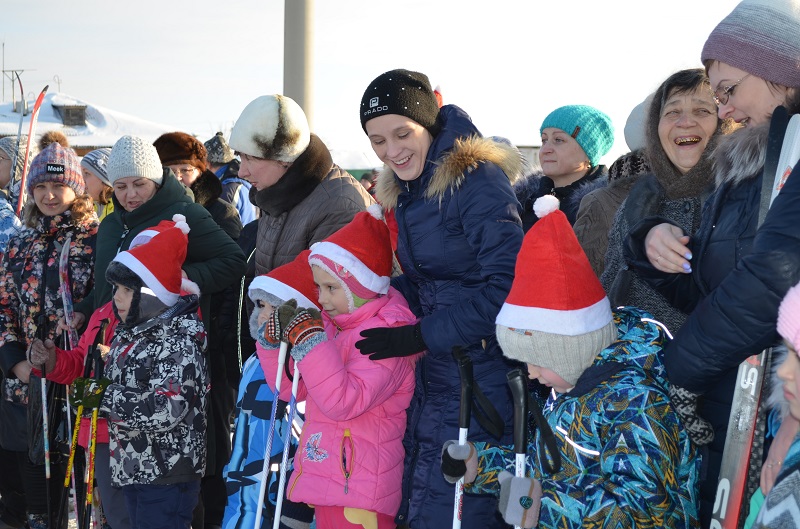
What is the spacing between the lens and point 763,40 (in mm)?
2104

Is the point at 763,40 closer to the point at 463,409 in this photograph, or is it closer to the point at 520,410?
the point at 520,410

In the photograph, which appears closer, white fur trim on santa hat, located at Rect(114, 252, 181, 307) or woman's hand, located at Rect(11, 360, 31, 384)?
white fur trim on santa hat, located at Rect(114, 252, 181, 307)

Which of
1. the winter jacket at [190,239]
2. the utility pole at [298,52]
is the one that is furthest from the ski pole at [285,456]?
the utility pole at [298,52]

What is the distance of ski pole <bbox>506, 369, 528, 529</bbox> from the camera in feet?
7.24

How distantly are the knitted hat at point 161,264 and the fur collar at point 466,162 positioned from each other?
1595 mm

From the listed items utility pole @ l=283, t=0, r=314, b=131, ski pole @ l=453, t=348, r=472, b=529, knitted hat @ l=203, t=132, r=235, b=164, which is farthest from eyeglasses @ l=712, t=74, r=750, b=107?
utility pole @ l=283, t=0, r=314, b=131

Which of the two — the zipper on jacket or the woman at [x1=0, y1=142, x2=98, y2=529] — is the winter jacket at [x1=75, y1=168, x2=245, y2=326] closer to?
the woman at [x1=0, y1=142, x2=98, y2=529]

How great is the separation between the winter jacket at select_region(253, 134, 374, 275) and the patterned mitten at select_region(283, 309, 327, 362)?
0.80 m

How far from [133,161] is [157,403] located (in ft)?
4.97

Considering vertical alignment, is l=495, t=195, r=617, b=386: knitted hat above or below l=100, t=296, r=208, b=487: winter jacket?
above

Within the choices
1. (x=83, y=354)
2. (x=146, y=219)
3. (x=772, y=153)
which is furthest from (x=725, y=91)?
(x=83, y=354)

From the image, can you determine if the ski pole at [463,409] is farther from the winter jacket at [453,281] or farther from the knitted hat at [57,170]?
the knitted hat at [57,170]

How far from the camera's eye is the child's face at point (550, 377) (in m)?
2.34

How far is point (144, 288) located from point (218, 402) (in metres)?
0.84
